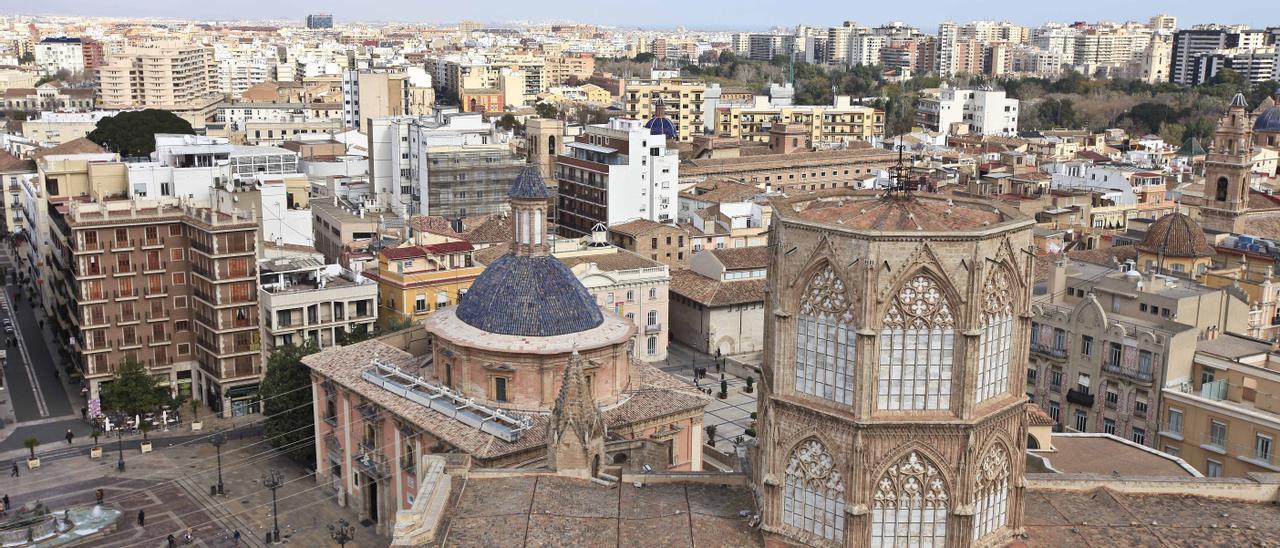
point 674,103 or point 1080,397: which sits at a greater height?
point 674,103

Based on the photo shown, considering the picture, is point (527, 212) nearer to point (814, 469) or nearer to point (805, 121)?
point (814, 469)

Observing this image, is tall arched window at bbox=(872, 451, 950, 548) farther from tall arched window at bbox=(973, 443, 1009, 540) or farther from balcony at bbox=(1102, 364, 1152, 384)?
balcony at bbox=(1102, 364, 1152, 384)

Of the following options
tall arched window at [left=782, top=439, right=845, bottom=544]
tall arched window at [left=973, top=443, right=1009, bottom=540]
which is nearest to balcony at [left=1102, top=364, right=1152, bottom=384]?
tall arched window at [left=973, top=443, right=1009, bottom=540]

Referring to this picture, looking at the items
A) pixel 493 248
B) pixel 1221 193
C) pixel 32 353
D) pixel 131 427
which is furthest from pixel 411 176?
pixel 1221 193

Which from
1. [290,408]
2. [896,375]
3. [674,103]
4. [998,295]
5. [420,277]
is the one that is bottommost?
[290,408]

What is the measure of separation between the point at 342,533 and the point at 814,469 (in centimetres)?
2259

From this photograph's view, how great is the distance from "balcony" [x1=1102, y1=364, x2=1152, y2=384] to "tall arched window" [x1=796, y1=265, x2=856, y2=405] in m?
25.0

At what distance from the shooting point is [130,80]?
184 metres

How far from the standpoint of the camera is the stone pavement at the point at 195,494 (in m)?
45.9

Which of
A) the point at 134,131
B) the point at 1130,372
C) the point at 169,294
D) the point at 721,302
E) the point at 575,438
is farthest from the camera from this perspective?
the point at 134,131

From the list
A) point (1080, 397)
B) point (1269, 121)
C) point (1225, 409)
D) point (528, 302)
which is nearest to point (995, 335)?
point (528, 302)

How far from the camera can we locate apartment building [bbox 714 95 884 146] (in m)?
152

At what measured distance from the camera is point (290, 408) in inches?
2036

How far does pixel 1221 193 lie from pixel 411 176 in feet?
189
